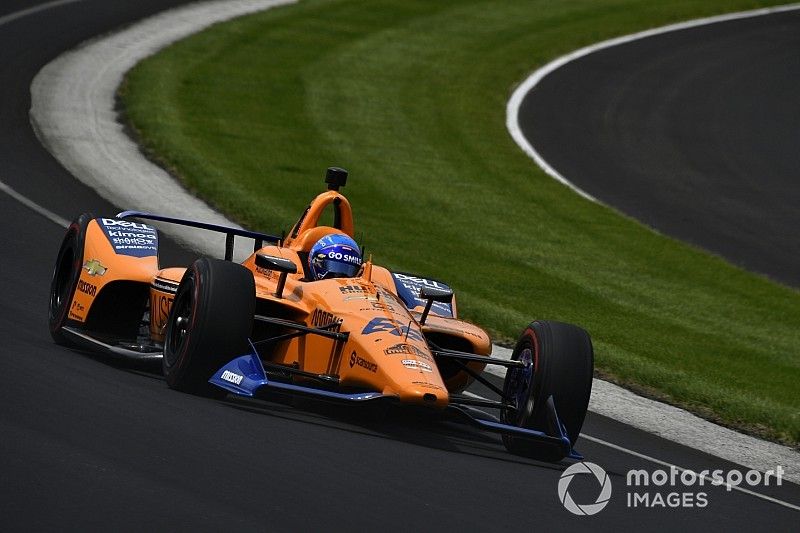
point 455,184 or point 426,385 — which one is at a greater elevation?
point 426,385

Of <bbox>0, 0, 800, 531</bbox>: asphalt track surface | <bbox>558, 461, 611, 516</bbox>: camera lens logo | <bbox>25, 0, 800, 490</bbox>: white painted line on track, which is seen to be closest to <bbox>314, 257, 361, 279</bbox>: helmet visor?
<bbox>0, 0, 800, 531</bbox>: asphalt track surface

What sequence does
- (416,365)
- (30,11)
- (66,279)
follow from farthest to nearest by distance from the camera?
(30,11) → (66,279) → (416,365)

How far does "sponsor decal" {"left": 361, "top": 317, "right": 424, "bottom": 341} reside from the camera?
9367 millimetres

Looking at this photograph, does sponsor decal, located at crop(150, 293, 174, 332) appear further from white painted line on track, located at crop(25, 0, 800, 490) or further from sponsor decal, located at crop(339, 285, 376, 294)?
white painted line on track, located at crop(25, 0, 800, 490)

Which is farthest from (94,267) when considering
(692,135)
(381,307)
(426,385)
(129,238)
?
(692,135)

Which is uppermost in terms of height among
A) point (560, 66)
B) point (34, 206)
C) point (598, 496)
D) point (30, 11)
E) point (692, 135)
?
point (598, 496)

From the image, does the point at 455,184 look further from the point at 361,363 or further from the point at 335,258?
the point at 361,363

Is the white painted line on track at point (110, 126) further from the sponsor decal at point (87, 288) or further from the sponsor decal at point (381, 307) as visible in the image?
the sponsor decal at point (381, 307)

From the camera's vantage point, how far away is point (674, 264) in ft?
62.2

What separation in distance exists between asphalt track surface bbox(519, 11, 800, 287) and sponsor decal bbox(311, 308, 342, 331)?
1058 cm

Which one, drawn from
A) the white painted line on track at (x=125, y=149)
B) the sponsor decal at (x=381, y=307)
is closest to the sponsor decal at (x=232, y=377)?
the sponsor decal at (x=381, y=307)

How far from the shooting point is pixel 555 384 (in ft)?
31.7

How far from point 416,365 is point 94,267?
10.8 feet

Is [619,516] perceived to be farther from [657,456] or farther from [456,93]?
[456,93]
